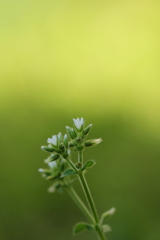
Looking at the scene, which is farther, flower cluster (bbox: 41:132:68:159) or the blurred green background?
the blurred green background

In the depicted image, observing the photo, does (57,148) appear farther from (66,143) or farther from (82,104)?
(82,104)

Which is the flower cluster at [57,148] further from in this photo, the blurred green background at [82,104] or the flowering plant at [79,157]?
the blurred green background at [82,104]

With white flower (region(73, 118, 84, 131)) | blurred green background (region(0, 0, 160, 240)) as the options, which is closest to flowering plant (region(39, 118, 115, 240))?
white flower (region(73, 118, 84, 131))

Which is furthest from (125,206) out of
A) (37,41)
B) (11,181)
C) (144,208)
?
(37,41)

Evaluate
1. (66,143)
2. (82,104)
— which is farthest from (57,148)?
(82,104)

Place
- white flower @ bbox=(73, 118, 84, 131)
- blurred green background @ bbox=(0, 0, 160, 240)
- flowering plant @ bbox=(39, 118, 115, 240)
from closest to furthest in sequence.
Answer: flowering plant @ bbox=(39, 118, 115, 240) < white flower @ bbox=(73, 118, 84, 131) < blurred green background @ bbox=(0, 0, 160, 240)

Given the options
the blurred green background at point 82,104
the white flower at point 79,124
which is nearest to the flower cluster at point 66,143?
the white flower at point 79,124

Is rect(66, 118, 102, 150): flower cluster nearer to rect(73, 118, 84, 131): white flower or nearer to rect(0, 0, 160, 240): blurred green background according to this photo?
rect(73, 118, 84, 131): white flower

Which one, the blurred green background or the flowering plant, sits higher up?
the blurred green background
